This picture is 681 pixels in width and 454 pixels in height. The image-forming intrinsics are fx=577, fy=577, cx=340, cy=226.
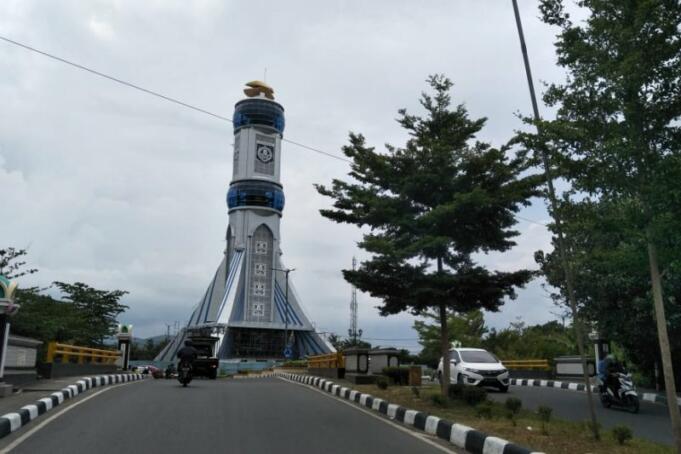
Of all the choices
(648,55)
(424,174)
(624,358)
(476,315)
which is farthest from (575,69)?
(476,315)

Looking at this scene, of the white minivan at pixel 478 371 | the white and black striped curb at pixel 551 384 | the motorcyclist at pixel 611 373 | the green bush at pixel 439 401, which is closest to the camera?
the green bush at pixel 439 401

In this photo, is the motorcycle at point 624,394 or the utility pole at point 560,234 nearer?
the utility pole at point 560,234

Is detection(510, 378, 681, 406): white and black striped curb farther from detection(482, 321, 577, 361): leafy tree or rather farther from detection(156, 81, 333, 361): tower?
detection(156, 81, 333, 361): tower

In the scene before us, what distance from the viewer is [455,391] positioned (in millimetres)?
13273

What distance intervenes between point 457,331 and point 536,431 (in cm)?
3091

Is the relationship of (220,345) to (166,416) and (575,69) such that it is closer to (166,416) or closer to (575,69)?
(166,416)

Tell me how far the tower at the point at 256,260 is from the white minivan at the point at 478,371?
5757 centimetres

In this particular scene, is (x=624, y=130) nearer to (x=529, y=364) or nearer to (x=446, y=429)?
(x=446, y=429)

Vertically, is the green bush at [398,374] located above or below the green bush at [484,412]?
above

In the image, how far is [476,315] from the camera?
39.8 meters

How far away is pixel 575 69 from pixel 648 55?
95 cm

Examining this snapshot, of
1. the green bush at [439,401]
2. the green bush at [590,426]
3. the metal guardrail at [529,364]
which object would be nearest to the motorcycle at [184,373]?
the green bush at [439,401]

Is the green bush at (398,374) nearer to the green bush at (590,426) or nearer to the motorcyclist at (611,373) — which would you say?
the motorcyclist at (611,373)

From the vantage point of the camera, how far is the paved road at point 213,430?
7156 mm
